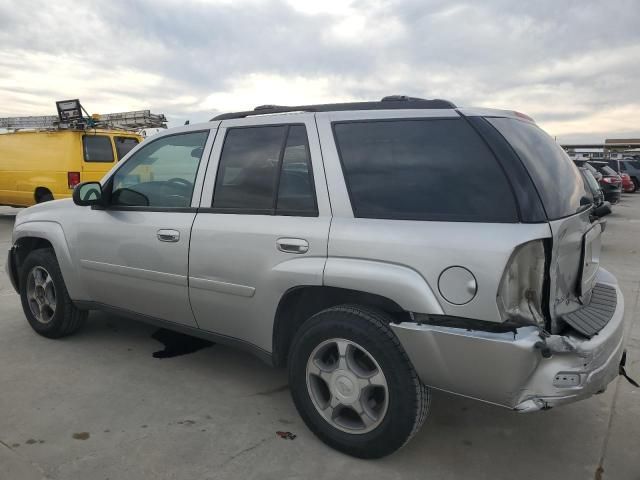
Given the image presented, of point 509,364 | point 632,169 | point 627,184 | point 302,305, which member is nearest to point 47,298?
point 302,305

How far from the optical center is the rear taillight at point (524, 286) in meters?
2.21

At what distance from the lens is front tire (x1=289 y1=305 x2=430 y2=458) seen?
2.45 meters

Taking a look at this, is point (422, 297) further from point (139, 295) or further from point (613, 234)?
point (613, 234)

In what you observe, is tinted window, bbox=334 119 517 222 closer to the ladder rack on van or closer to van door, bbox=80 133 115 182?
van door, bbox=80 133 115 182

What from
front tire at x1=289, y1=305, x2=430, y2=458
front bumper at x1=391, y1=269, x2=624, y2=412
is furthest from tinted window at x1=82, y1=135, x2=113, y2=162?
front bumper at x1=391, y1=269, x2=624, y2=412

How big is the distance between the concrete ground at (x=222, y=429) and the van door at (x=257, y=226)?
0.50 metres

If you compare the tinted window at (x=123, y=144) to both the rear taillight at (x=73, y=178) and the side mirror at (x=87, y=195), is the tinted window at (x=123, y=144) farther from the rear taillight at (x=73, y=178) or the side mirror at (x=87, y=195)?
the side mirror at (x=87, y=195)

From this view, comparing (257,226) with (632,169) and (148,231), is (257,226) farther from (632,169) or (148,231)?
(632,169)

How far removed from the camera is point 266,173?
3049 mm

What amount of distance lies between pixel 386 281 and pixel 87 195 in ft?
7.78

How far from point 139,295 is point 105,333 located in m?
1.15

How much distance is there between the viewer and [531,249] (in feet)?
7.36

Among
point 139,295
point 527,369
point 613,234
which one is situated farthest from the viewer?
point 613,234

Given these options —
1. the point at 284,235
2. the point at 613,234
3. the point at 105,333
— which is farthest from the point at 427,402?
the point at 613,234
